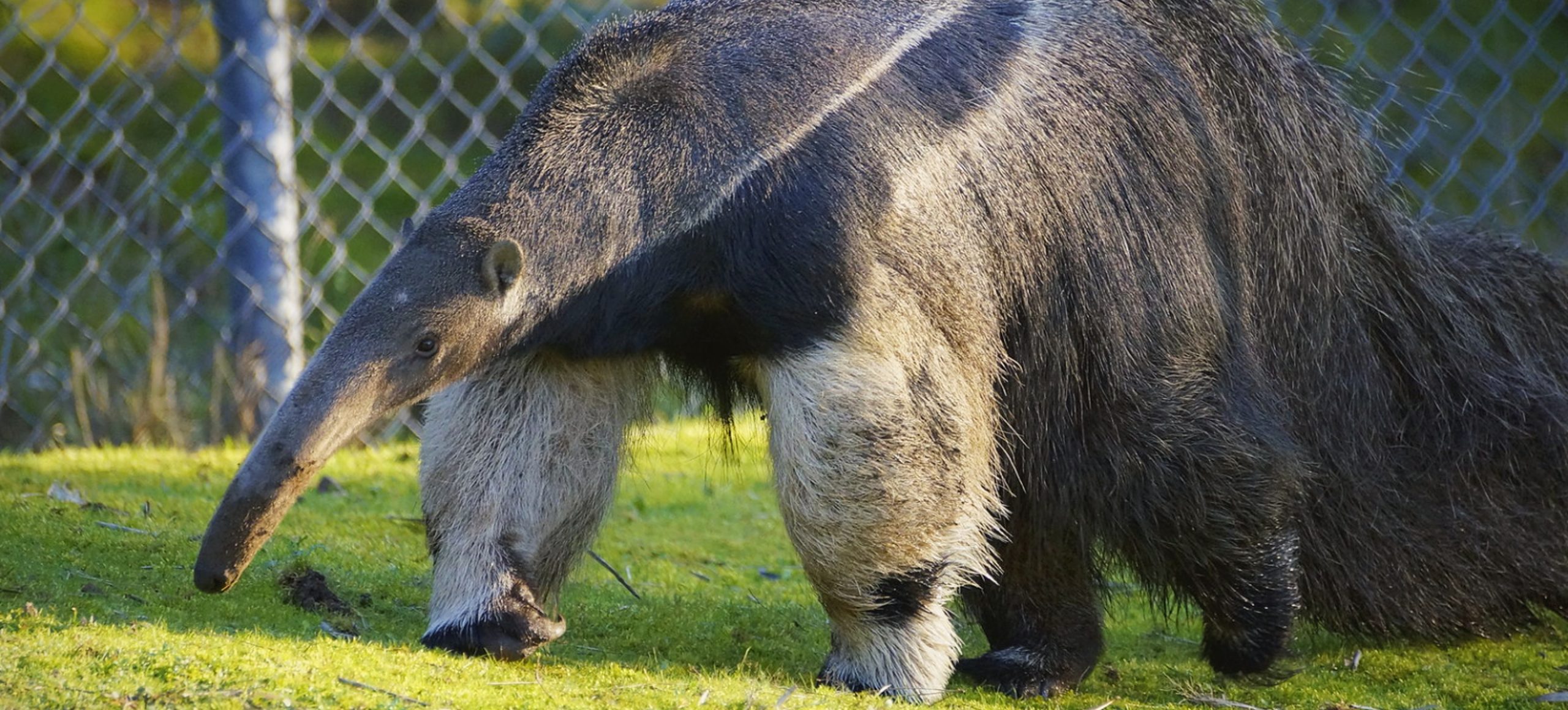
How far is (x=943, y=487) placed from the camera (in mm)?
3854

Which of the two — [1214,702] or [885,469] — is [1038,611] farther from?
[885,469]

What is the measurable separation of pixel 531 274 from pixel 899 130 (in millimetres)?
926

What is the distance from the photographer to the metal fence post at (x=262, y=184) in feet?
21.4

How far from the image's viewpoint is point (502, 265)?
12.0 ft

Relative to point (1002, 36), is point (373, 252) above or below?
below

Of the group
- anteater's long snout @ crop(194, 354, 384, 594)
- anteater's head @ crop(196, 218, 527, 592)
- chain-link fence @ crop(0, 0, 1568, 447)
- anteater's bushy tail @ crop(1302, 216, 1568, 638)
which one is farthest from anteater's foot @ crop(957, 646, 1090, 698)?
chain-link fence @ crop(0, 0, 1568, 447)

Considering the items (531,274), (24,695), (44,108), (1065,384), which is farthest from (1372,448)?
(44,108)

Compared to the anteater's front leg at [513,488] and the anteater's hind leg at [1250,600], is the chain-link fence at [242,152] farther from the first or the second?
the anteater's front leg at [513,488]

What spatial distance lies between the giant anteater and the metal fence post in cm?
269

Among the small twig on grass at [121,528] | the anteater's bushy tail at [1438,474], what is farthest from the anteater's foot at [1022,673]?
the small twig on grass at [121,528]

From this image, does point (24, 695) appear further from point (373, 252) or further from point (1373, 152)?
point (373, 252)

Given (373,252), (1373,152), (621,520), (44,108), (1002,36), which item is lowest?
(44,108)

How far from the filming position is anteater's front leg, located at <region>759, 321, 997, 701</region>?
145 inches

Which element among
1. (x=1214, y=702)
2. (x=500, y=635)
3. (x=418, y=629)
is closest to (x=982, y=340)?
(x=1214, y=702)
